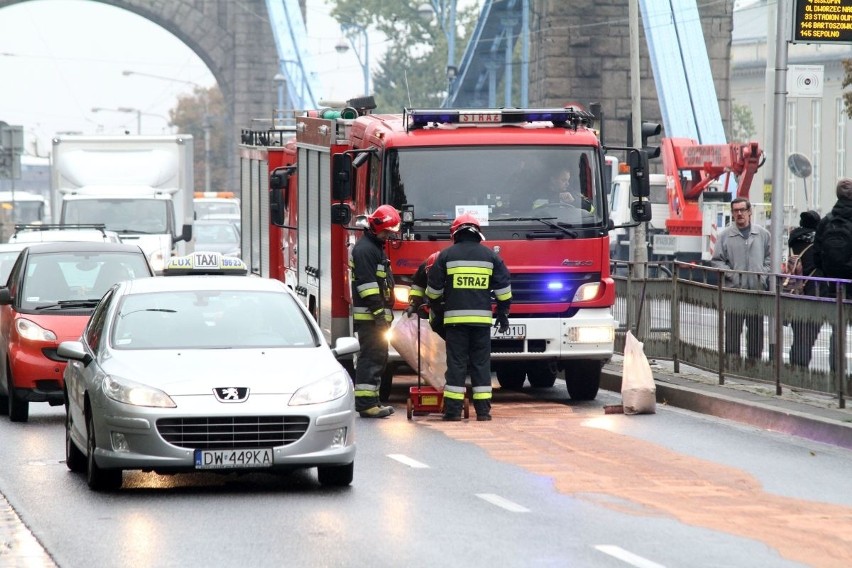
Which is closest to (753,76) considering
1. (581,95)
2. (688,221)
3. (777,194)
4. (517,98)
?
(517,98)

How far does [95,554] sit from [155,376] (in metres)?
1.98

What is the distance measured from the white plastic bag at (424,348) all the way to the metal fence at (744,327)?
275 cm

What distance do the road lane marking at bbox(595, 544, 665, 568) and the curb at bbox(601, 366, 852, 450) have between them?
15.7 feet

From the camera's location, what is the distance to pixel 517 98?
284ft

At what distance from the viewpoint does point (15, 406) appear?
50.4 feet

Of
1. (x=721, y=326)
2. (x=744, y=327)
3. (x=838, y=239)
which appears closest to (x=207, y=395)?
(x=744, y=327)

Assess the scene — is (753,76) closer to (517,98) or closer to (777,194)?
(517,98)

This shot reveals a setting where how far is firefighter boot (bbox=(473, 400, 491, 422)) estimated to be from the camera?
48.2 feet

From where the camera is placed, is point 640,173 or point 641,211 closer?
point 640,173

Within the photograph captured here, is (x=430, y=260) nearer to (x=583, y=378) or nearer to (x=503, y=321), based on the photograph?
(x=503, y=321)

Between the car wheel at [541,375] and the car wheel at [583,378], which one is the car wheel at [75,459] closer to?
the car wheel at [583,378]

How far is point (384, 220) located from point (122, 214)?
16.8 m

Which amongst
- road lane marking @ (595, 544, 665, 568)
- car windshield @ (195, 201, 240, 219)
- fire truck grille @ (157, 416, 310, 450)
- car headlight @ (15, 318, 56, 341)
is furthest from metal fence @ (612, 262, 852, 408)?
car windshield @ (195, 201, 240, 219)

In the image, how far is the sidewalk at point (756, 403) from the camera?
13519 millimetres
